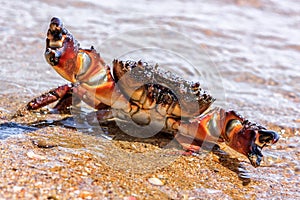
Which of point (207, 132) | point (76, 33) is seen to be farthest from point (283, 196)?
point (76, 33)

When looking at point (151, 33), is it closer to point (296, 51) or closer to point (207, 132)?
point (296, 51)

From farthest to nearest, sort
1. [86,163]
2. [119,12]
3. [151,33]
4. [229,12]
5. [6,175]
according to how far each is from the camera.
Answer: [229,12] < [119,12] < [151,33] < [86,163] < [6,175]

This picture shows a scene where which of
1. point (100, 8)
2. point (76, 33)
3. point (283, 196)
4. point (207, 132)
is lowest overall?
point (283, 196)

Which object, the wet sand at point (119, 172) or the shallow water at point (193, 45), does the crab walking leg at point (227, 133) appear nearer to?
the wet sand at point (119, 172)

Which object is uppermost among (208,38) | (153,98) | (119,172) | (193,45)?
(208,38)

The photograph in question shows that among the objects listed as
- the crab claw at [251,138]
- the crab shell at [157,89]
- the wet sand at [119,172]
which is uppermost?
the crab shell at [157,89]

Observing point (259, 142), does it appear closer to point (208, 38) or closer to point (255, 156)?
point (255, 156)

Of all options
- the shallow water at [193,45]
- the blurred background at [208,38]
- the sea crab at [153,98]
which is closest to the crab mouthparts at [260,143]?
the sea crab at [153,98]

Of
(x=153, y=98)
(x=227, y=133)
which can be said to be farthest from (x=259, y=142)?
(x=153, y=98)
